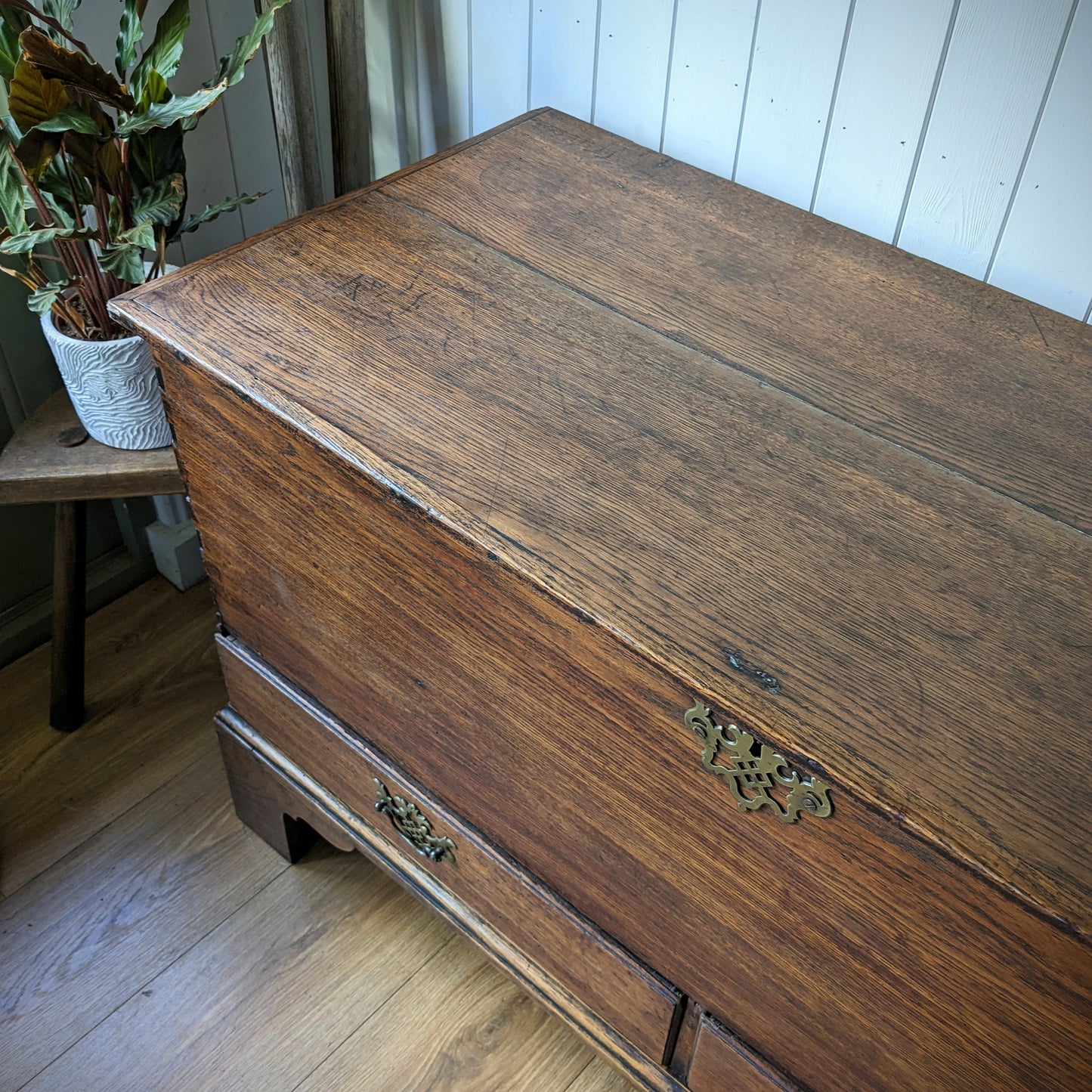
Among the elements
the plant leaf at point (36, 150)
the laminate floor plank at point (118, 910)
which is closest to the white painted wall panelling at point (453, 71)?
the plant leaf at point (36, 150)

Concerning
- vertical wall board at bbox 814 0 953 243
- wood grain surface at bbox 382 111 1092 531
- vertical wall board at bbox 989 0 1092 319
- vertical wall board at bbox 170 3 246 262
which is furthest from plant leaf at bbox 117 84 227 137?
vertical wall board at bbox 989 0 1092 319

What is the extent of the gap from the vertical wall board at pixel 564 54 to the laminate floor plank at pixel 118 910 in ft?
3.29

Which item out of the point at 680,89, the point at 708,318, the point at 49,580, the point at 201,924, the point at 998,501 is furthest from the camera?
the point at 49,580

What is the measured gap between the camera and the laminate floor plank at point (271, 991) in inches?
47.3

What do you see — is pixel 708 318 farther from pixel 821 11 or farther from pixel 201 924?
pixel 201 924

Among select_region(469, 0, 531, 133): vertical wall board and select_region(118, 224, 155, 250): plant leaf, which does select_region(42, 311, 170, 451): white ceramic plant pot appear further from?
select_region(469, 0, 531, 133): vertical wall board

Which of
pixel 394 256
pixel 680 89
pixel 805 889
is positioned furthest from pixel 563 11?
pixel 805 889

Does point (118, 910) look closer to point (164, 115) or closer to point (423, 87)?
point (164, 115)

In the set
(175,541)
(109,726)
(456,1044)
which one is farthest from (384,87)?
(456,1044)

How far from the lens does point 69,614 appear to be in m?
1.41

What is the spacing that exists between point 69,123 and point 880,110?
75 cm

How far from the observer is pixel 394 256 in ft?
3.22

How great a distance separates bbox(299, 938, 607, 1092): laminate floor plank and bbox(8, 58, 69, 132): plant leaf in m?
0.98

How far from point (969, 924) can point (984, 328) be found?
55 centimetres
